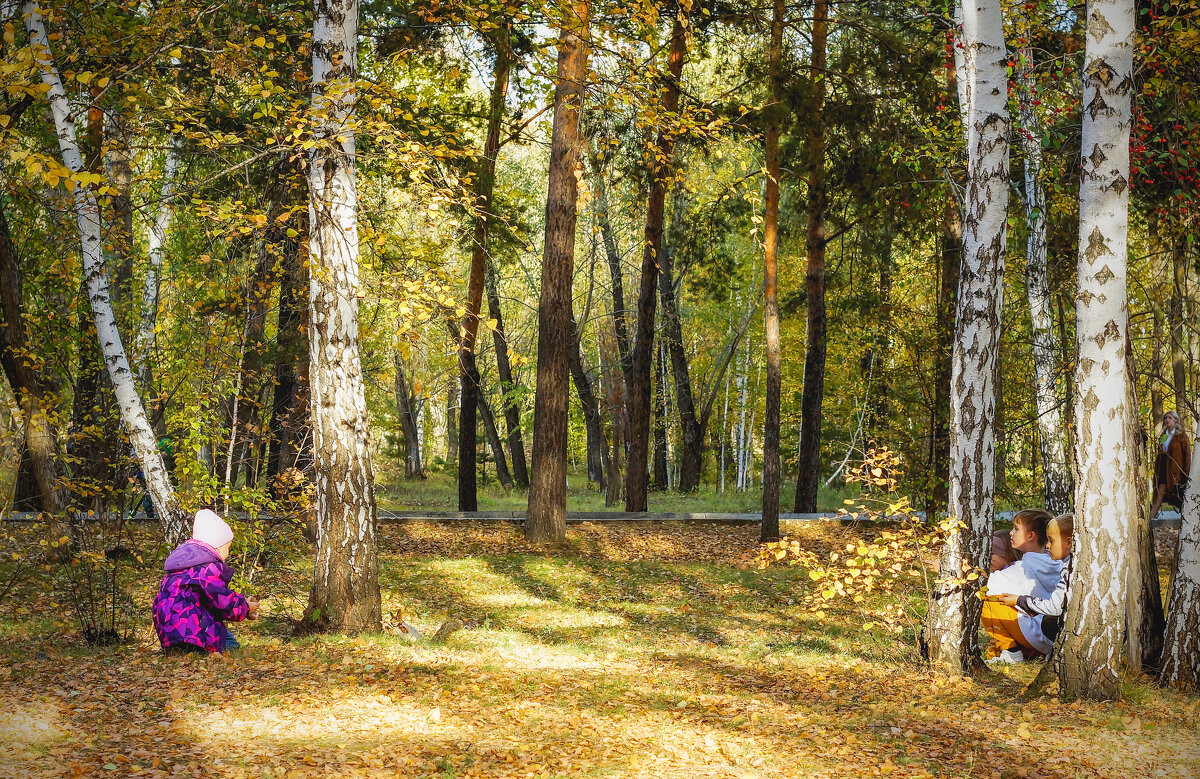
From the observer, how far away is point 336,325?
6367 mm

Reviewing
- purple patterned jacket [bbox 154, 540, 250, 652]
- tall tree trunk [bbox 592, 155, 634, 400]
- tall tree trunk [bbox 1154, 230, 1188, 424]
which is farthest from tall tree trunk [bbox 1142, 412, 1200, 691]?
tall tree trunk [bbox 592, 155, 634, 400]

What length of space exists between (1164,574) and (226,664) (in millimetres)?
11487

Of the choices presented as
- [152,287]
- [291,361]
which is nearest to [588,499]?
[152,287]

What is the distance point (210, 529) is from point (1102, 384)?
224 inches

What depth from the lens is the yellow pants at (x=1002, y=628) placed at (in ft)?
21.0

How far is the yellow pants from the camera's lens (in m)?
6.40

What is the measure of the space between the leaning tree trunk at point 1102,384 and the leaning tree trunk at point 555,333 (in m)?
7.88

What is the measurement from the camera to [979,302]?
5.50 m

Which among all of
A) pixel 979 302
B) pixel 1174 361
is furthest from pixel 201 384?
pixel 1174 361

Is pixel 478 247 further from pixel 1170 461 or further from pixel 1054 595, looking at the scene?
pixel 1054 595

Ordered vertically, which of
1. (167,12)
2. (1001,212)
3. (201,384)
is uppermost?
(167,12)

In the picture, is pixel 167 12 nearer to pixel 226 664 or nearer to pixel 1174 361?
pixel 226 664

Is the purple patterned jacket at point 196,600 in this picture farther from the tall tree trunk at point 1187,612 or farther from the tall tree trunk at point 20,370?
the tall tree trunk at point 1187,612

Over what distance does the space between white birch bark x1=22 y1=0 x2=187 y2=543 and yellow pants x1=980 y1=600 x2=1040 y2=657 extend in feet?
22.0
